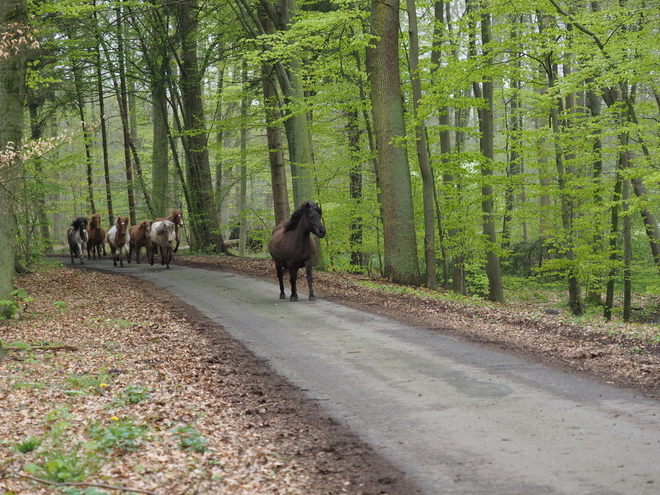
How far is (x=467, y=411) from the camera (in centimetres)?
648

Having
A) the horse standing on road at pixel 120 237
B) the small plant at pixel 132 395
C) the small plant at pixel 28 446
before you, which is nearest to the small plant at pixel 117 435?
the small plant at pixel 28 446

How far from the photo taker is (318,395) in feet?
23.9

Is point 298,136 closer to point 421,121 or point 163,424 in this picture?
point 421,121

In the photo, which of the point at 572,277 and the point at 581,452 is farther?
the point at 572,277

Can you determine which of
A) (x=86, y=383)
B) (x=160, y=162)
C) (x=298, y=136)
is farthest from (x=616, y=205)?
(x=160, y=162)

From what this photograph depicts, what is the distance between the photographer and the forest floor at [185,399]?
15.8 feet

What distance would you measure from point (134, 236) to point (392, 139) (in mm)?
13268

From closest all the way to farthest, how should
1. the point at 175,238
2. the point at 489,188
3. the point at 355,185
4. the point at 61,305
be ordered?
the point at 61,305
the point at 489,188
the point at 175,238
the point at 355,185

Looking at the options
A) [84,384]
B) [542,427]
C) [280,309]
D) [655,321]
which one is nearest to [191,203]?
[280,309]

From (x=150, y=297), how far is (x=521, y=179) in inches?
480

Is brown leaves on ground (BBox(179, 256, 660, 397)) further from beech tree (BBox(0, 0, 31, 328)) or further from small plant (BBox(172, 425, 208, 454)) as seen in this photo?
beech tree (BBox(0, 0, 31, 328))

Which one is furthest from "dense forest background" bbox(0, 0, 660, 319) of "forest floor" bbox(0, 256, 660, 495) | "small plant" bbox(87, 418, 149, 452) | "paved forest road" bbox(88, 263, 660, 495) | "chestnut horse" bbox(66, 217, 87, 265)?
"paved forest road" bbox(88, 263, 660, 495)

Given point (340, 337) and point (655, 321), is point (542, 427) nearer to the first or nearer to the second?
point (340, 337)

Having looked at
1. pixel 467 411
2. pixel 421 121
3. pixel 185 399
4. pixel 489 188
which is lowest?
pixel 467 411
